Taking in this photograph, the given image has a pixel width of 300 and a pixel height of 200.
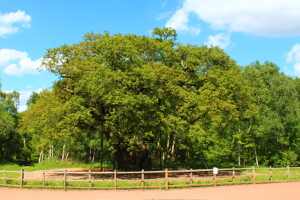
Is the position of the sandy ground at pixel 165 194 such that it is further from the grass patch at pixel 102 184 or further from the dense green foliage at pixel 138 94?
the dense green foliage at pixel 138 94

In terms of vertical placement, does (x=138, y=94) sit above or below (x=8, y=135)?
above

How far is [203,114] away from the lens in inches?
949

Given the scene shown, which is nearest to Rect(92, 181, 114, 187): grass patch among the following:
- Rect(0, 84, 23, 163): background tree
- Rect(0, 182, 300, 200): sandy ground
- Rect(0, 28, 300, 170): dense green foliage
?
Rect(0, 182, 300, 200): sandy ground

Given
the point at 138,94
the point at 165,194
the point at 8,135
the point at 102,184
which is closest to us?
the point at 165,194

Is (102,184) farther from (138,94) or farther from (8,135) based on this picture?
(8,135)

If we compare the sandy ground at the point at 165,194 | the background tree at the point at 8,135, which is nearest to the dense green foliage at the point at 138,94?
the sandy ground at the point at 165,194

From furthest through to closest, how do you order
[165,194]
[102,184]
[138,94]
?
[138,94] < [102,184] < [165,194]

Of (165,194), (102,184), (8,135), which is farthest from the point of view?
(8,135)

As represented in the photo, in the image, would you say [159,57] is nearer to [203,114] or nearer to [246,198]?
[203,114]

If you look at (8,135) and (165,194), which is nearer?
(165,194)

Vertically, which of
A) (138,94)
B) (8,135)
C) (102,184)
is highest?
(138,94)

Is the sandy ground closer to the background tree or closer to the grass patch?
the grass patch

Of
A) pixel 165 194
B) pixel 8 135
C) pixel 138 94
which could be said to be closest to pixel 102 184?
pixel 165 194

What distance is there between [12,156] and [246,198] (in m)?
48.6
